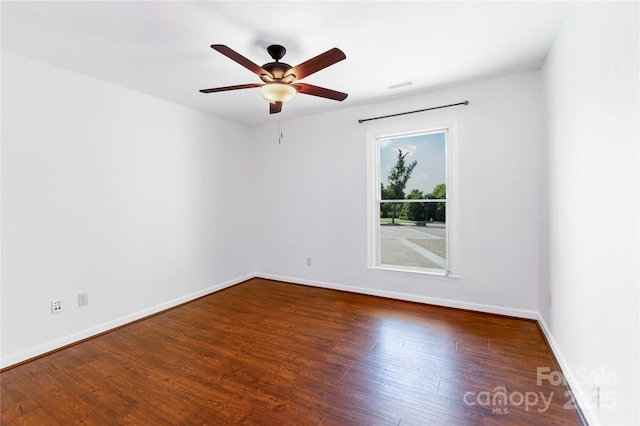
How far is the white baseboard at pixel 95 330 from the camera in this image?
233 centimetres

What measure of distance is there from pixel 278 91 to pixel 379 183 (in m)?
2.08

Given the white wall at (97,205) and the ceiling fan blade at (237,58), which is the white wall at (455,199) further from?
the ceiling fan blade at (237,58)

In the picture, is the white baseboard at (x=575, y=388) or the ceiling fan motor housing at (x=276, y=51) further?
the ceiling fan motor housing at (x=276, y=51)

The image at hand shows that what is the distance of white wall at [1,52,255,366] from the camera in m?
2.37

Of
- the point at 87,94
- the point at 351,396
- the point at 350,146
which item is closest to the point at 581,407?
the point at 351,396

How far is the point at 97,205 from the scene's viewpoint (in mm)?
2879

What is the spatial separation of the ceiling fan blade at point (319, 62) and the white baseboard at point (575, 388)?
2.46 m

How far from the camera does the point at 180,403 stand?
1.83 m

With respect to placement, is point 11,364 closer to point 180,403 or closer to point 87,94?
point 180,403

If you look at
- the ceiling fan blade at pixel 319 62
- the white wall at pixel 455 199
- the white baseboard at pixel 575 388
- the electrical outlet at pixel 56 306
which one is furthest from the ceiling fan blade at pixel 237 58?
the white baseboard at pixel 575 388

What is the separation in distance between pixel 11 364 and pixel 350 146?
3.99m

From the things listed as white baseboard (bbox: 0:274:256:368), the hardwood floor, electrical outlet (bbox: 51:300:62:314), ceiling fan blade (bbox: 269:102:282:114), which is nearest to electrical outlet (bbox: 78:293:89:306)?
electrical outlet (bbox: 51:300:62:314)

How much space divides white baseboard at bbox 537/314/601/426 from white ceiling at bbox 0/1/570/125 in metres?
2.45

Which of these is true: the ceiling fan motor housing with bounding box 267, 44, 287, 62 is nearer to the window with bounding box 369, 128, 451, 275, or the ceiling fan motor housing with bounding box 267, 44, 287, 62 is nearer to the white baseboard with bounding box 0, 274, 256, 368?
the window with bounding box 369, 128, 451, 275
